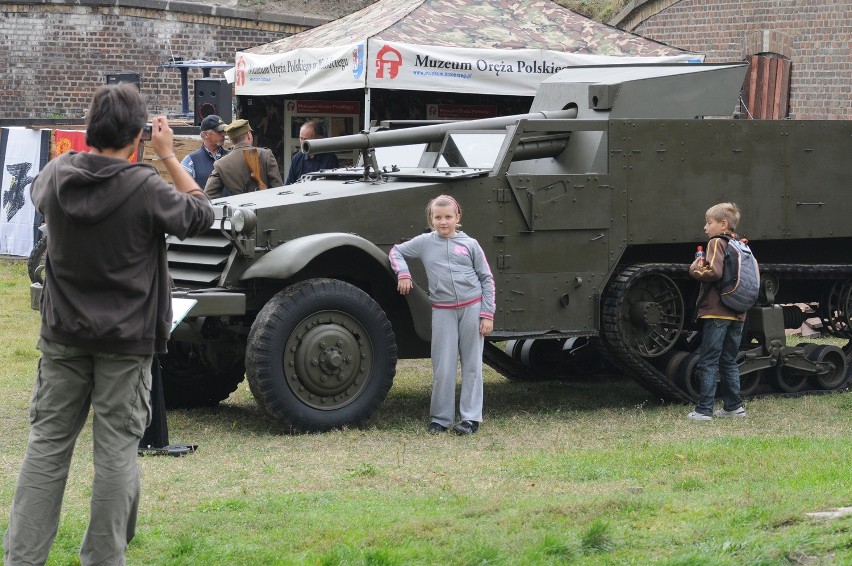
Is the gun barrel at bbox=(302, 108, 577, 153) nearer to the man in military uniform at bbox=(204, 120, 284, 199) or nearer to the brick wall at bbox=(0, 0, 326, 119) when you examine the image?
the man in military uniform at bbox=(204, 120, 284, 199)

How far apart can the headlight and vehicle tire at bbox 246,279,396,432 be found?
16.7 inches

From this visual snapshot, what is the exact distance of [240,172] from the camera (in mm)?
10797

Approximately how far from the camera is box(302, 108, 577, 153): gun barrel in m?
8.71

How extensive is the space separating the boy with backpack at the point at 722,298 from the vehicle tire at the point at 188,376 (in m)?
3.03

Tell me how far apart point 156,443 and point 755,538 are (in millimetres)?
3650

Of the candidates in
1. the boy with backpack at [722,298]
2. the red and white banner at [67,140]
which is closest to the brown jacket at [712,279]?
the boy with backpack at [722,298]

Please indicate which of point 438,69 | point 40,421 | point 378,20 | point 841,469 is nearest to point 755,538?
point 841,469

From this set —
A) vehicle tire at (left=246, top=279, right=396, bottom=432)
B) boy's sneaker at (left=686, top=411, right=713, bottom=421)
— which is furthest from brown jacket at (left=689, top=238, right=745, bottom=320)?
vehicle tire at (left=246, top=279, right=396, bottom=432)

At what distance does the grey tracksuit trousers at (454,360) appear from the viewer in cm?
834

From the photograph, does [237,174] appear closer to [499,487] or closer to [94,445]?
[499,487]

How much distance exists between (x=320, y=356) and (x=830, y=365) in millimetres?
4158

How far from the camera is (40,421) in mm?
4551

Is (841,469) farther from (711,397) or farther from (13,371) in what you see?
(13,371)

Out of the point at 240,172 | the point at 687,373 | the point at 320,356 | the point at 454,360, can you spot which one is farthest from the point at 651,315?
the point at 240,172
